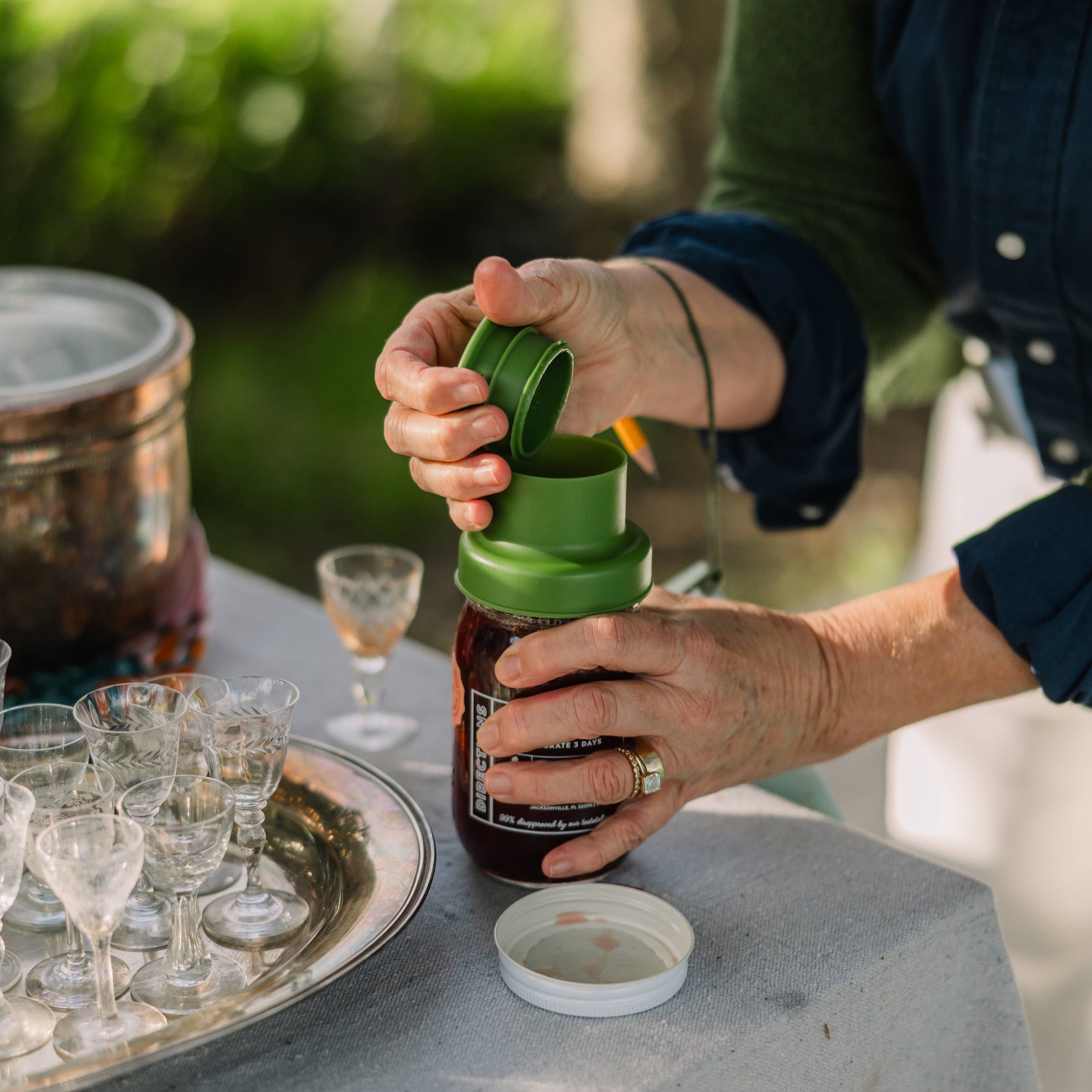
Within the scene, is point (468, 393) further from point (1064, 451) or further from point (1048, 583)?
point (1064, 451)

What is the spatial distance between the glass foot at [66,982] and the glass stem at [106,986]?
22 mm

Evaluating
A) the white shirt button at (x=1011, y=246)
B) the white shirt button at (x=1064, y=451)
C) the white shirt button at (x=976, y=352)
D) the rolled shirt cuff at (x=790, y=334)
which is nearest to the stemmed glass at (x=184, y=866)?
the rolled shirt cuff at (x=790, y=334)

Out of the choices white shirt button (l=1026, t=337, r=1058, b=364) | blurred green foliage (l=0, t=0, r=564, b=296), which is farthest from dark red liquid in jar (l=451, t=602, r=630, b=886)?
blurred green foliage (l=0, t=0, r=564, b=296)

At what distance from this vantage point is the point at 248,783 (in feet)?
2.97

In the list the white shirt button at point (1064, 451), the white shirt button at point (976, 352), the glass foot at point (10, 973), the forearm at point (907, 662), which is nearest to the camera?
the glass foot at point (10, 973)

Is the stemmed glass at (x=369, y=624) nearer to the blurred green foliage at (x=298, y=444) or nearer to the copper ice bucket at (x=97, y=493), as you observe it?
the copper ice bucket at (x=97, y=493)

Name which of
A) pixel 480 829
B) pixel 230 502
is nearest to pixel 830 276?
pixel 480 829

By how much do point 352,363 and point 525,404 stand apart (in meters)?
3.75

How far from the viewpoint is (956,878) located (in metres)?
1.01

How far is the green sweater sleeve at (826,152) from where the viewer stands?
4.62ft

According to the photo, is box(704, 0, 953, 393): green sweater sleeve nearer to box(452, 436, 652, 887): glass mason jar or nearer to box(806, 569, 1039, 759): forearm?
box(806, 569, 1039, 759): forearm

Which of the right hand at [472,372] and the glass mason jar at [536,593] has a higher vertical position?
the right hand at [472,372]

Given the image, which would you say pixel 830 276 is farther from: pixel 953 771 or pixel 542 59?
pixel 542 59

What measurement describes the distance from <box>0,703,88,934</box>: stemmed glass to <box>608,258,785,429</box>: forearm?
60 centimetres
